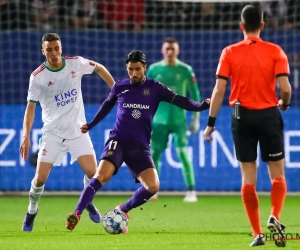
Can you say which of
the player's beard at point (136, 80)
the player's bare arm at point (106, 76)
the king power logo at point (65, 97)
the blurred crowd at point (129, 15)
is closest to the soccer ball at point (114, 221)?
the player's beard at point (136, 80)

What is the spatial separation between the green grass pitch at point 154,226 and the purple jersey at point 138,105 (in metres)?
0.92

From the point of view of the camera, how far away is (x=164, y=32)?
47.3ft

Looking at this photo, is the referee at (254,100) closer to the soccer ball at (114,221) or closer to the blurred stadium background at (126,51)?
the soccer ball at (114,221)

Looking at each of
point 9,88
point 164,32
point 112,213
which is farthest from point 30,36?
point 112,213

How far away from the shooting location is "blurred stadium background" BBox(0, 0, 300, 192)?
43.9 feet

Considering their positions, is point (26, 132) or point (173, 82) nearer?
point (26, 132)

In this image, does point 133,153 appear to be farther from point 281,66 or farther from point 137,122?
point 281,66

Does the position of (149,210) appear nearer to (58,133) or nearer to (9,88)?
(58,133)

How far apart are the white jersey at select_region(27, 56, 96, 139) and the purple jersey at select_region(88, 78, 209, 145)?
49 centimetres

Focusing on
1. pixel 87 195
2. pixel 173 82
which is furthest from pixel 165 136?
pixel 87 195

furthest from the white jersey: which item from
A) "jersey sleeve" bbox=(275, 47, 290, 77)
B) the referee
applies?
"jersey sleeve" bbox=(275, 47, 290, 77)

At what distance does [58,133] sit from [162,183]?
15.5ft

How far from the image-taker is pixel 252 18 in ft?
22.8

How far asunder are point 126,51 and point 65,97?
564 centimetres
